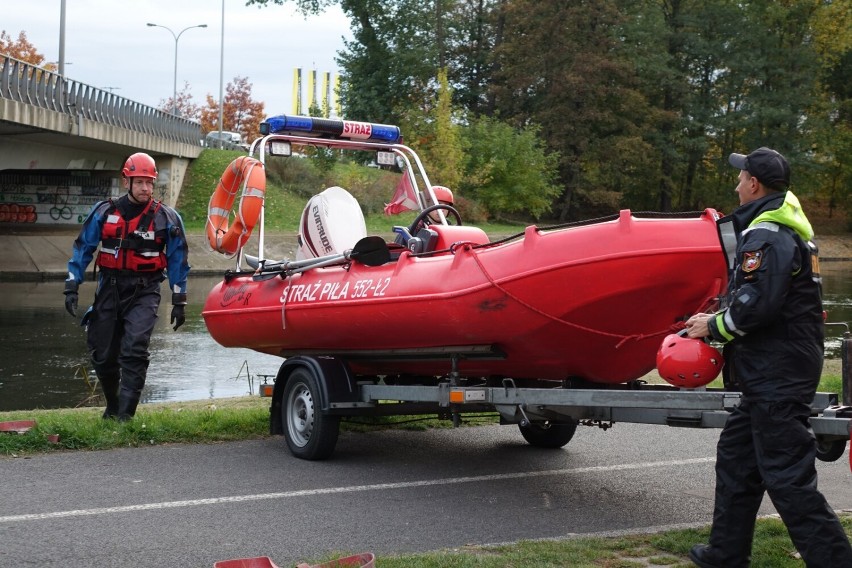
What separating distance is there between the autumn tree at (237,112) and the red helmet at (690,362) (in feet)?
272

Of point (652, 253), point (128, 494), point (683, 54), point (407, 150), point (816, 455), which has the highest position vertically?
point (683, 54)

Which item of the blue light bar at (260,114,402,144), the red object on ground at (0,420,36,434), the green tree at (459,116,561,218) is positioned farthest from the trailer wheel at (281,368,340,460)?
the green tree at (459,116,561,218)

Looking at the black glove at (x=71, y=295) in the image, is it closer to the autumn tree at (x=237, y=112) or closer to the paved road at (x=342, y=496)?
the paved road at (x=342, y=496)

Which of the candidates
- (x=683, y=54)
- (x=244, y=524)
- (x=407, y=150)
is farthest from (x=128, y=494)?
(x=683, y=54)

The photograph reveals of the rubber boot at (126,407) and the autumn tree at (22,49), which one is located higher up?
the autumn tree at (22,49)

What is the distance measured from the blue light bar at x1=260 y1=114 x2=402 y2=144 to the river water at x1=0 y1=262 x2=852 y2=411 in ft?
7.39

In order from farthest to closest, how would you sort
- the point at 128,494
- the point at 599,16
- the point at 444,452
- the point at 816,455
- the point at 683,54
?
the point at 683,54 < the point at 599,16 < the point at 444,452 < the point at 128,494 < the point at 816,455

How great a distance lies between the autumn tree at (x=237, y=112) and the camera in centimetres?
8662

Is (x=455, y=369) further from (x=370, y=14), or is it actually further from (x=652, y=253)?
(x=370, y=14)

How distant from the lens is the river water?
47.0ft

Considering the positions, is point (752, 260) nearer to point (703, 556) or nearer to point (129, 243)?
point (703, 556)

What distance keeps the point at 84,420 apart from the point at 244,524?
3336 mm

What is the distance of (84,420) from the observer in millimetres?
9047

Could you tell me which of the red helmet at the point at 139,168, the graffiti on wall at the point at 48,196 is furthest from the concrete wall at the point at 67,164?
the red helmet at the point at 139,168
